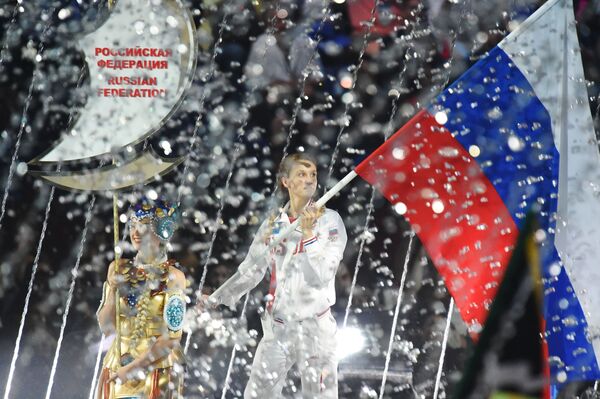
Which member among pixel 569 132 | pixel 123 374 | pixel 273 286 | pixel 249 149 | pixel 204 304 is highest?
pixel 249 149

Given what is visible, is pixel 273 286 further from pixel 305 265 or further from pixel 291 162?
pixel 291 162

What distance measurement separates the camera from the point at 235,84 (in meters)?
5.81

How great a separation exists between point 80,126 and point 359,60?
6.37ft

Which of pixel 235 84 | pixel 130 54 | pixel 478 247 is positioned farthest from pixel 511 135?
pixel 130 54

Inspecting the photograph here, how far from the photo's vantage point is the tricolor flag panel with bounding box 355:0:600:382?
3.15m

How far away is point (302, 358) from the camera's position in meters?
4.03

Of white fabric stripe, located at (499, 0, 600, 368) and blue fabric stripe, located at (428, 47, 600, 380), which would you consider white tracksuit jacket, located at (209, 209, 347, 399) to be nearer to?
blue fabric stripe, located at (428, 47, 600, 380)

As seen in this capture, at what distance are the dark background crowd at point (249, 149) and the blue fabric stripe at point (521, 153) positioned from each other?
195 centimetres

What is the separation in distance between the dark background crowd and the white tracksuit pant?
1.41 m

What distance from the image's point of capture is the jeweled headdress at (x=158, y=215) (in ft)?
13.1

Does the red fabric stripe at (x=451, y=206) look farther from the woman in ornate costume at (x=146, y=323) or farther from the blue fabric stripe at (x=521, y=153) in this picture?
the woman in ornate costume at (x=146, y=323)

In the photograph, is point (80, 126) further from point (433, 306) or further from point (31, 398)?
point (433, 306)

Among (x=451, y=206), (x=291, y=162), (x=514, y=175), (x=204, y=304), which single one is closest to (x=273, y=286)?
(x=204, y=304)

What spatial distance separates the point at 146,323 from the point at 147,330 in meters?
0.03
